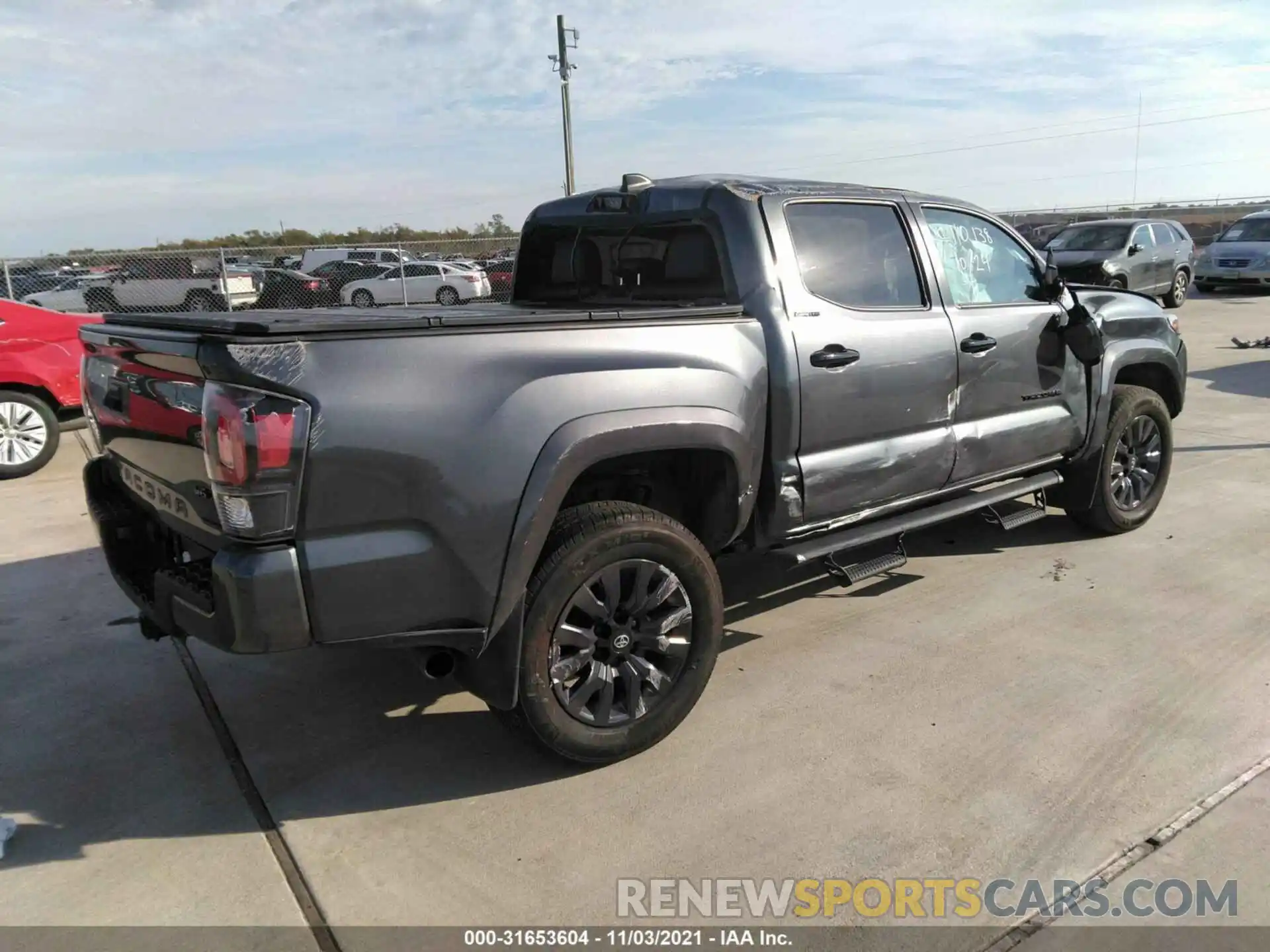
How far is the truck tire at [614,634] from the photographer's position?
3061 millimetres

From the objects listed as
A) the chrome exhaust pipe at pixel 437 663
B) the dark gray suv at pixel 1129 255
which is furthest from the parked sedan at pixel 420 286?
the chrome exhaust pipe at pixel 437 663

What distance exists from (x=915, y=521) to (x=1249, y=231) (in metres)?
20.1

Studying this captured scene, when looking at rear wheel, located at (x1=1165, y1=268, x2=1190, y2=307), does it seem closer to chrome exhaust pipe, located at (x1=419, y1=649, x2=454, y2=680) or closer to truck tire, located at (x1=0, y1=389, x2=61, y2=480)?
truck tire, located at (x1=0, y1=389, x2=61, y2=480)

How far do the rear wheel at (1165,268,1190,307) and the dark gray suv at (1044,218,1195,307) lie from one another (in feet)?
0.04

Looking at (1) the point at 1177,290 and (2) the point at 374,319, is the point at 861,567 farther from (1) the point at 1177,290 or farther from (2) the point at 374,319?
(1) the point at 1177,290

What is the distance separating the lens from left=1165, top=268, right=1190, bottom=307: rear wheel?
17.5 metres

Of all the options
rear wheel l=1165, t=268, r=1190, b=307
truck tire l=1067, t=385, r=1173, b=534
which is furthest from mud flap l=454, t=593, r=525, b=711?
rear wheel l=1165, t=268, r=1190, b=307

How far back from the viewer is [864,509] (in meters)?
4.07

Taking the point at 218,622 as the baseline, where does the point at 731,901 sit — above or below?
below

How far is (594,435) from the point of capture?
3021 mm

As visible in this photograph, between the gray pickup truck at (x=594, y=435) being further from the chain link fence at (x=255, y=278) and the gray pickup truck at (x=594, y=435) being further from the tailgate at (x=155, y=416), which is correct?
the chain link fence at (x=255, y=278)

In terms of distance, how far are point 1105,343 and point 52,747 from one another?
5.30 m

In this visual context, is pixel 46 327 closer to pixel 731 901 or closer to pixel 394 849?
pixel 394 849

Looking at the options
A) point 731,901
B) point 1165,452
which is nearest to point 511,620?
point 731,901
